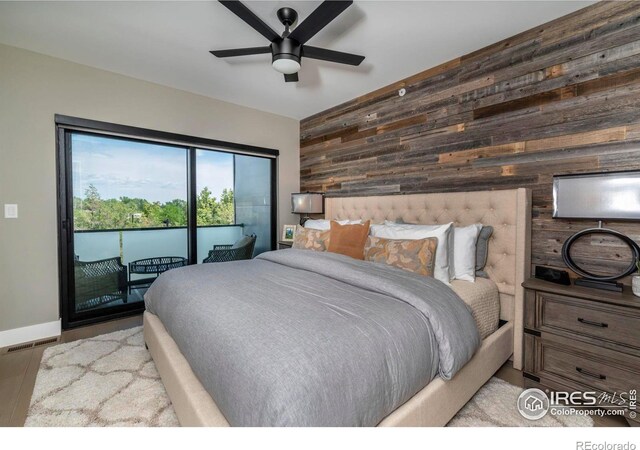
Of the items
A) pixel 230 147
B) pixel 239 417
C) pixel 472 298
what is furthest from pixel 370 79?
pixel 239 417

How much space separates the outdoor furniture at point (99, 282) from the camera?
302 cm

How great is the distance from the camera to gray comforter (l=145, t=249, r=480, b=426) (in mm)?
991

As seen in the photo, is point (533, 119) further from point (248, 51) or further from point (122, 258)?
point (122, 258)

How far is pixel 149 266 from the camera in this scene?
11.4 feet

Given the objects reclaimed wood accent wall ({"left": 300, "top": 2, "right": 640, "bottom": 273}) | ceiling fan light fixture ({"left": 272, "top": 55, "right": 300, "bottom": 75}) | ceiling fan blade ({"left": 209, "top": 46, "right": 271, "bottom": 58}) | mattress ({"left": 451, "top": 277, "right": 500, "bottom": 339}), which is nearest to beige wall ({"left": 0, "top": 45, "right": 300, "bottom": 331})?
ceiling fan blade ({"left": 209, "top": 46, "right": 271, "bottom": 58})

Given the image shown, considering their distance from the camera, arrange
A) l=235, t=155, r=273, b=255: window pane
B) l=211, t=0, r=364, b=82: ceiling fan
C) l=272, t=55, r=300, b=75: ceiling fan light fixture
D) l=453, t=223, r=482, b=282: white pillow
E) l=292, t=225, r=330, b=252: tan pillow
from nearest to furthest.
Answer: l=211, t=0, r=364, b=82: ceiling fan
l=272, t=55, r=300, b=75: ceiling fan light fixture
l=453, t=223, r=482, b=282: white pillow
l=292, t=225, r=330, b=252: tan pillow
l=235, t=155, r=273, b=255: window pane

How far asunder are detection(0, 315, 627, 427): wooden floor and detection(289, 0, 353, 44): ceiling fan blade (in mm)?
2626

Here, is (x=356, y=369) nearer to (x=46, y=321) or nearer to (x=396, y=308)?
(x=396, y=308)

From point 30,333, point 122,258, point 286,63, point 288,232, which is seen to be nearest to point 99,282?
point 122,258

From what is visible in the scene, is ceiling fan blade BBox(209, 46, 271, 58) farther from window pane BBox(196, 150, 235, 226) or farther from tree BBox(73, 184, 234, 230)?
tree BBox(73, 184, 234, 230)

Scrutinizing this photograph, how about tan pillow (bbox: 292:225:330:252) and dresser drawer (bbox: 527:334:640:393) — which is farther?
tan pillow (bbox: 292:225:330:252)

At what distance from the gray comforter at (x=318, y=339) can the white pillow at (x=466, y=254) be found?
23.9 inches

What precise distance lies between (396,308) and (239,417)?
85 cm

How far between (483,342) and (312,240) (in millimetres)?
1700
